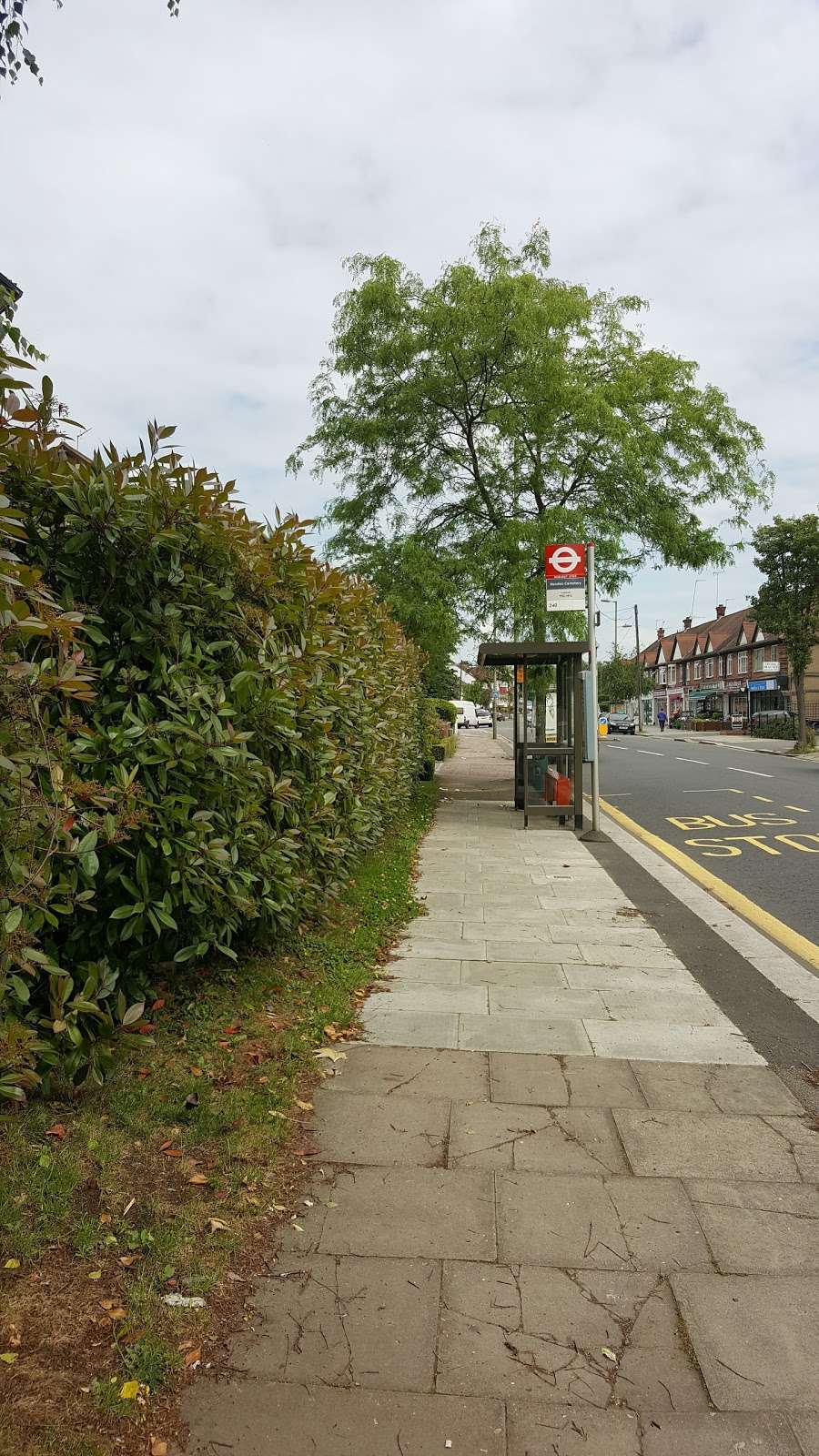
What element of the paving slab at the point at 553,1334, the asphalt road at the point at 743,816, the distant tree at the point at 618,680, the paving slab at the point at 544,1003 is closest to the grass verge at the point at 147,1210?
the paving slab at the point at 553,1334

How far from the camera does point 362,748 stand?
7496 millimetres

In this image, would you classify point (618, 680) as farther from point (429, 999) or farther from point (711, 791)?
point (429, 999)

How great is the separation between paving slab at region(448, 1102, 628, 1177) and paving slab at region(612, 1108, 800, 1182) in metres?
0.08

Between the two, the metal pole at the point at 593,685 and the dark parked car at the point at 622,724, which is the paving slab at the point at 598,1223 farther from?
the dark parked car at the point at 622,724

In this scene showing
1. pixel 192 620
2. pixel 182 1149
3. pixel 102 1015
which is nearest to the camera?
pixel 102 1015

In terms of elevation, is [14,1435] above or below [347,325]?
below

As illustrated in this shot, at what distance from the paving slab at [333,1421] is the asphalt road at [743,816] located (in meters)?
5.59

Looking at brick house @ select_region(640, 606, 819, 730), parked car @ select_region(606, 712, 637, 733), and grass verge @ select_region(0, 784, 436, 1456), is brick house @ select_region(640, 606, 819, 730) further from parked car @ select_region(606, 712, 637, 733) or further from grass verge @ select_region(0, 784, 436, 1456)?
grass verge @ select_region(0, 784, 436, 1456)

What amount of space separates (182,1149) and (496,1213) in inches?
42.3

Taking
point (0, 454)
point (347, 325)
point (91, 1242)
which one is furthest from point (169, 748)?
point (347, 325)

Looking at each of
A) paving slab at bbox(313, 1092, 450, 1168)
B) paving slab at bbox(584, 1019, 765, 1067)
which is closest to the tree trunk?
paving slab at bbox(584, 1019, 765, 1067)

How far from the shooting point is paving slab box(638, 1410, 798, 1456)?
2.20 meters

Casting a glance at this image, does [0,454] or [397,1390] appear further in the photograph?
[0,454]

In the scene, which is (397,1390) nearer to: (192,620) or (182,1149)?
(182,1149)
